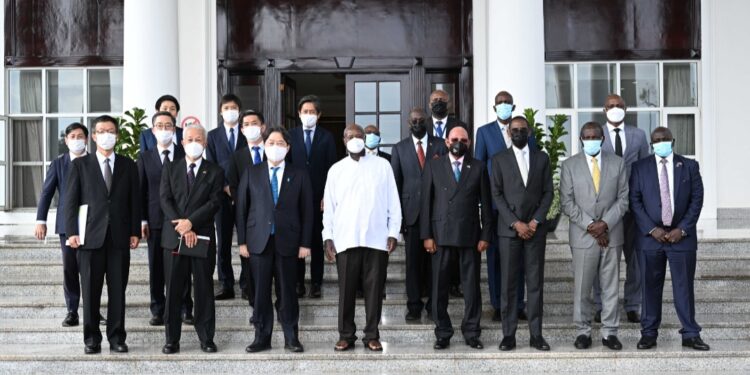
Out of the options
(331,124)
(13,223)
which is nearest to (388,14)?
(13,223)

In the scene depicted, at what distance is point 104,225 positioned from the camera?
734 cm

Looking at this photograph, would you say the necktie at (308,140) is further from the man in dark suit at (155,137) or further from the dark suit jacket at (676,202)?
the dark suit jacket at (676,202)

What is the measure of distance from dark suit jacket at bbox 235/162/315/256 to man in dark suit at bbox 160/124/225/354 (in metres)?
0.24

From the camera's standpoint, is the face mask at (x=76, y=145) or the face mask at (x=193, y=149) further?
the face mask at (x=76, y=145)

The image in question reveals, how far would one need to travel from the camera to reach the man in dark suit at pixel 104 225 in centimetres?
734

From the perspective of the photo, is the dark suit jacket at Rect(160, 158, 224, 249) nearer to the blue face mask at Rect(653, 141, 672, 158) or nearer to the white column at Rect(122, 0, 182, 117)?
the blue face mask at Rect(653, 141, 672, 158)

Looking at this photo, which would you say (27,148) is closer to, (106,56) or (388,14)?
(106,56)

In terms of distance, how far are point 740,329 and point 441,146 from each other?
314 centimetres

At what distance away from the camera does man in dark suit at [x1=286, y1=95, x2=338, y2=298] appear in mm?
8562

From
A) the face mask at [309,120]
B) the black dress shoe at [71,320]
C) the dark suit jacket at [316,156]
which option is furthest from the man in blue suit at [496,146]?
the black dress shoe at [71,320]

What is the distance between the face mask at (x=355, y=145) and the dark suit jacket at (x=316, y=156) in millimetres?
1007

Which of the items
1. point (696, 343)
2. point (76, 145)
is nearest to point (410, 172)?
point (696, 343)

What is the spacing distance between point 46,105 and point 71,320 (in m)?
6.27

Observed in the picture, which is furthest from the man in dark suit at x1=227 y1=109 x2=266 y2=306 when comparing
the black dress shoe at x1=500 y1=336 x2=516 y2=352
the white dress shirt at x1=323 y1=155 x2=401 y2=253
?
the black dress shoe at x1=500 y1=336 x2=516 y2=352
